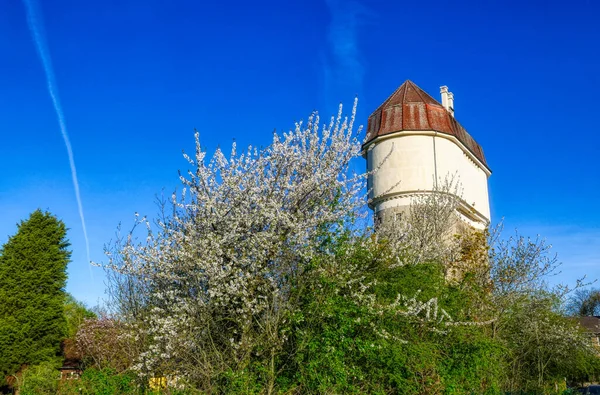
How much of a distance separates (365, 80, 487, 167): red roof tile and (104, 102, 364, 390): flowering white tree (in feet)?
50.6

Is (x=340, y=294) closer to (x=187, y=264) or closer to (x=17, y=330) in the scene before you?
(x=187, y=264)

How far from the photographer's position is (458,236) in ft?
61.1

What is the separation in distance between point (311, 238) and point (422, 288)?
8.62ft

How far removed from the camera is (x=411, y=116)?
2580cm

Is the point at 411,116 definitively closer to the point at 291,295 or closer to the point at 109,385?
the point at 291,295

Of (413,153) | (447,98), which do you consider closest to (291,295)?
(413,153)

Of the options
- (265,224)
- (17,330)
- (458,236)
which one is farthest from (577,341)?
(17,330)

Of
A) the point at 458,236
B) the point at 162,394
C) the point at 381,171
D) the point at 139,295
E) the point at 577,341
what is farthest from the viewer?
the point at 381,171

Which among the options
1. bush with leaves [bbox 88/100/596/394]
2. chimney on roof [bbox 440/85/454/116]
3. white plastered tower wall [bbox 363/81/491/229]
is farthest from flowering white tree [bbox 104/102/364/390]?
chimney on roof [bbox 440/85/454/116]

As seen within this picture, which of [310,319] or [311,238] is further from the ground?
[311,238]

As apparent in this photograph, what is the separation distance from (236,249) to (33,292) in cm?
2349

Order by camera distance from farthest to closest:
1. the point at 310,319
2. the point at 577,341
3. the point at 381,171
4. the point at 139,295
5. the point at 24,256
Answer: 1. the point at 24,256
2. the point at 381,171
3. the point at 577,341
4. the point at 139,295
5. the point at 310,319

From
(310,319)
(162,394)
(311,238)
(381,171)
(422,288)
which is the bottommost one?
(162,394)

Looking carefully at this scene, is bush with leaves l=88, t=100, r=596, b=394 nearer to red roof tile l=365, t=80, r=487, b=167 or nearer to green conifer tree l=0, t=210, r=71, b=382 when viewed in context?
red roof tile l=365, t=80, r=487, b=167
